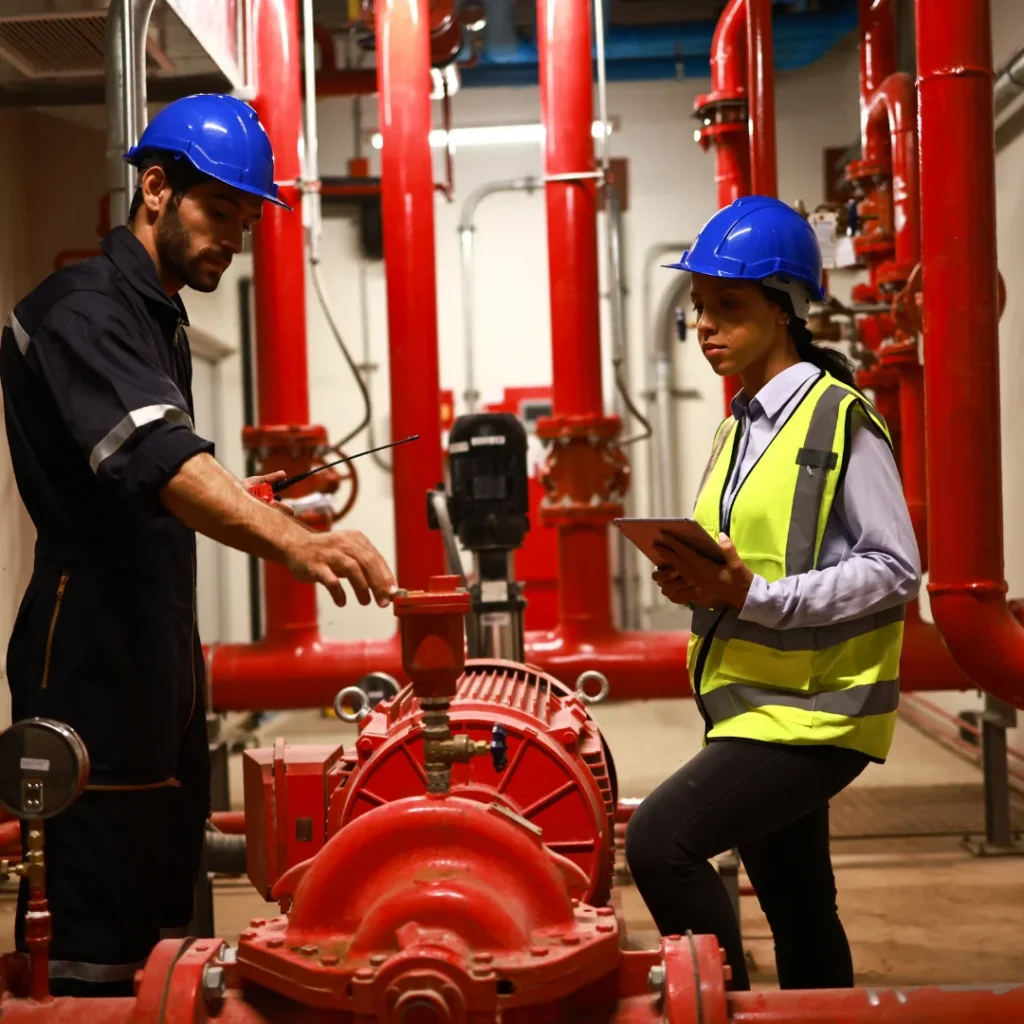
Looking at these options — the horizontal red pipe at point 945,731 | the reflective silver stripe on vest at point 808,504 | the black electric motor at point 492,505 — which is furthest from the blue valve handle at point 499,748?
the horizontal red pipe at point 945,731

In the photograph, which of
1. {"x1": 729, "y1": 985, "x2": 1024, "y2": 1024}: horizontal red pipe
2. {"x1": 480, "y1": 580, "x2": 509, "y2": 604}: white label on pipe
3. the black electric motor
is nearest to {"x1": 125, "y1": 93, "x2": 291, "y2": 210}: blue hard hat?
{"x1": 729, "y1": 985, "x2": 1024, "y2": 1024}: horizontal red pipe

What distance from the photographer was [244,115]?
1707 millimetres

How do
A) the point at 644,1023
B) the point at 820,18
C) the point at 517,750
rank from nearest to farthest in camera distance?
1. the point at 644,1023
2. the point at 517,750
3. the point at 820,18

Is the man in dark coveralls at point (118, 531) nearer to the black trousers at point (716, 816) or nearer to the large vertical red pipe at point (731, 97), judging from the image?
the black trousers at point (716, 816)

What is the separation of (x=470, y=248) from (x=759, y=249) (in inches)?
198

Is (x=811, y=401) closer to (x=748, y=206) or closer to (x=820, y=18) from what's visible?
(x=748, y=206)

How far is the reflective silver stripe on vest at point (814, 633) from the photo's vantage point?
160 cm

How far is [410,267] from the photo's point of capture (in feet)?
11.7

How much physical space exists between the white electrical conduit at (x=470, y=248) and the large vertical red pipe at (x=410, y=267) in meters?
2.96

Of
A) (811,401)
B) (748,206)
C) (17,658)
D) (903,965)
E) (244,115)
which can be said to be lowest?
(903,965)

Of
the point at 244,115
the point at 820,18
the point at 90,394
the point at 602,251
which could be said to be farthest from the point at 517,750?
the point at 602,251

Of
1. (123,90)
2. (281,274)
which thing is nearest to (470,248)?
(281,274)

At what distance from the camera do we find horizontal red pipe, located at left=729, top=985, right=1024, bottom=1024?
1.17m

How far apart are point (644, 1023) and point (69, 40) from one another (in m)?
2.52
